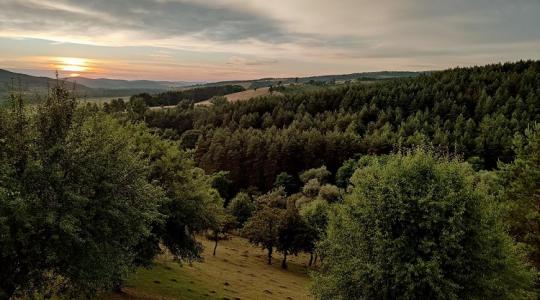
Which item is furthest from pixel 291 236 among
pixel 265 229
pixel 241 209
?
pixel 241 209

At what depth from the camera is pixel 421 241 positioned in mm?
26312

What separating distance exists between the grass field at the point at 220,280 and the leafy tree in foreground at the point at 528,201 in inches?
983

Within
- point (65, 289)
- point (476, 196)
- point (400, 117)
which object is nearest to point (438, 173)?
point (476, 196)

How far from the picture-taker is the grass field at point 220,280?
42.9 metres

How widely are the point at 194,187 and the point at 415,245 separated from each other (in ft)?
68.6

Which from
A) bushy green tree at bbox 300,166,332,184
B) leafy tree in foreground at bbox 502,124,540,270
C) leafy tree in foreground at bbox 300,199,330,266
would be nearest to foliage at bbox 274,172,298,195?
bushy green tree at bbox 300,166,332,184

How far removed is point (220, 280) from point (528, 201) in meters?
37.6

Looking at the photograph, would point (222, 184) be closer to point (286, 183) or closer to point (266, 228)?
point (286, 183)

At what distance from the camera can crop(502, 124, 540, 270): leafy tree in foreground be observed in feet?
145

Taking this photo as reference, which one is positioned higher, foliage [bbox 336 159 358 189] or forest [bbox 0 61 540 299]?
forest [bbox 0 61 540 299]

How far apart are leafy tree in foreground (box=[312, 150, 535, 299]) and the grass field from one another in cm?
1104

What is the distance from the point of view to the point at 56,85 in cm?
2464

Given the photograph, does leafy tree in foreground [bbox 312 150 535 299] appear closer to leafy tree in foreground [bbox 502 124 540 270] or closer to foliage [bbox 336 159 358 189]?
leafy tree in foreground [bbox 502 124 540 270]

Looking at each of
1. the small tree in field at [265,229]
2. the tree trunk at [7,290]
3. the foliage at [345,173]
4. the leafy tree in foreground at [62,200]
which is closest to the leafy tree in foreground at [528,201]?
the leafy tree in foreground at [62,200]
